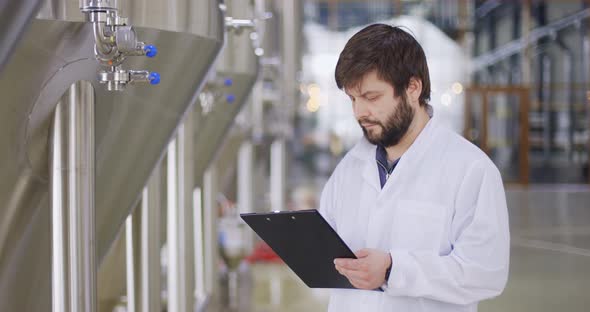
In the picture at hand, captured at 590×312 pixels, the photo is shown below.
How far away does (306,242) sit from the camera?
5.97 feet

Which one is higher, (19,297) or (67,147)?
(67,147)

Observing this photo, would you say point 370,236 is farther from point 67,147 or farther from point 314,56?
point 314,56

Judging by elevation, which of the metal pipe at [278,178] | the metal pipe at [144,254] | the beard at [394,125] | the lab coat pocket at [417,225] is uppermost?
the beard at [394,125]

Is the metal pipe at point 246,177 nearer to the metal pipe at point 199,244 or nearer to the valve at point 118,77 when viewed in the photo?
the metal pipe at point 199,244

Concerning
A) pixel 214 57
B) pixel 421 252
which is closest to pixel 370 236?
pixel 421 252

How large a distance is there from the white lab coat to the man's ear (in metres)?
0.08

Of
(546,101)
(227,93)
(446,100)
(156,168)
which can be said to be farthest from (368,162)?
(546,101)

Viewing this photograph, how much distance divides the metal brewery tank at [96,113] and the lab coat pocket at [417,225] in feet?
2.30

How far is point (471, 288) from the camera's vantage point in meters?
1.75

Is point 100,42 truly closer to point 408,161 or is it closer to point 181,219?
point 408,161

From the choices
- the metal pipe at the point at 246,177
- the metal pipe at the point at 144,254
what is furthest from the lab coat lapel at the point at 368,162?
the metal pipe at the point at 246,177

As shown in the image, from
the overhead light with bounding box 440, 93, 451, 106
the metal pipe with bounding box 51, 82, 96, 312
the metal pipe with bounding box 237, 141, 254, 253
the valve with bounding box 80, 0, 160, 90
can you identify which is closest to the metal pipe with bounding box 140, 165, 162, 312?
the metal pipe with bounding box 51, 82, 96, 312

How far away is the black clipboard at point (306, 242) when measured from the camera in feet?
5.70

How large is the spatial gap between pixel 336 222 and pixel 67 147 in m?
0.62
